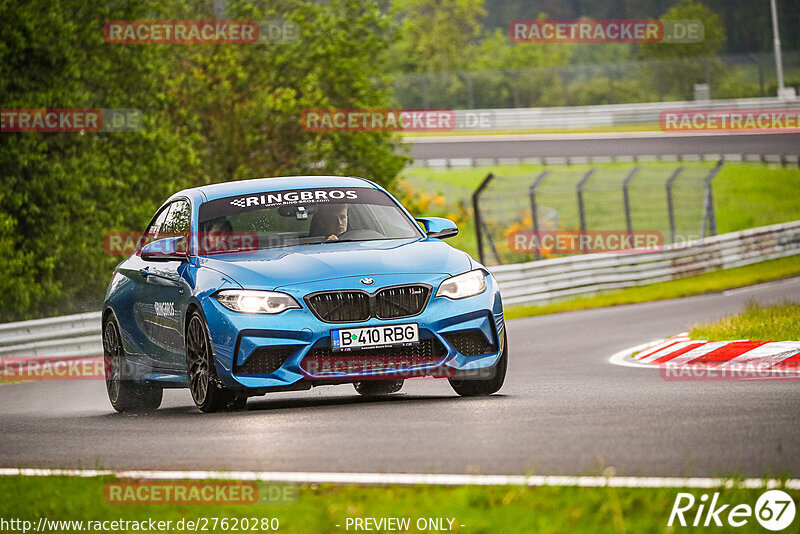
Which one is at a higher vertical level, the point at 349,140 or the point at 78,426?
the point at 349,140

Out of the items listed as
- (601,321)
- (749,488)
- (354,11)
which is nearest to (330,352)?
(749,488)

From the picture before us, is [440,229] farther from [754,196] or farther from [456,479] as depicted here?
[754,196]

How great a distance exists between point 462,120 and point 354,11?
17365 mm

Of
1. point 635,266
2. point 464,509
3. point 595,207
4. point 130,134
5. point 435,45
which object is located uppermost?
point 435,45

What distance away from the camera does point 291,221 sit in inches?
398

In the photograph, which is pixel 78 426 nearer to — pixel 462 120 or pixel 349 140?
pixel 349 140

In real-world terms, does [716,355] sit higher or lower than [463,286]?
lower

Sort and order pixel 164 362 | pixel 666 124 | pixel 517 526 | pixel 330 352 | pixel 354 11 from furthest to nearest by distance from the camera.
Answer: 1. pixel 666 124
2. pixel 354 11
3. pixel 164 362
4. pixel 330 352
5. pixel 517 526

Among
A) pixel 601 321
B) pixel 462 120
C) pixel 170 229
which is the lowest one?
pixel 601 321

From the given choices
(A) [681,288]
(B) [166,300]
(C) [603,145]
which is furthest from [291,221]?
(C) [603,145]

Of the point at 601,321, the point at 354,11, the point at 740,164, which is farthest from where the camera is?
the point at 740,164

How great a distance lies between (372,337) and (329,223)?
1498 millimetres

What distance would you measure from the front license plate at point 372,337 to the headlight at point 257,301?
341mm

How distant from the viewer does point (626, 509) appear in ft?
16.6
